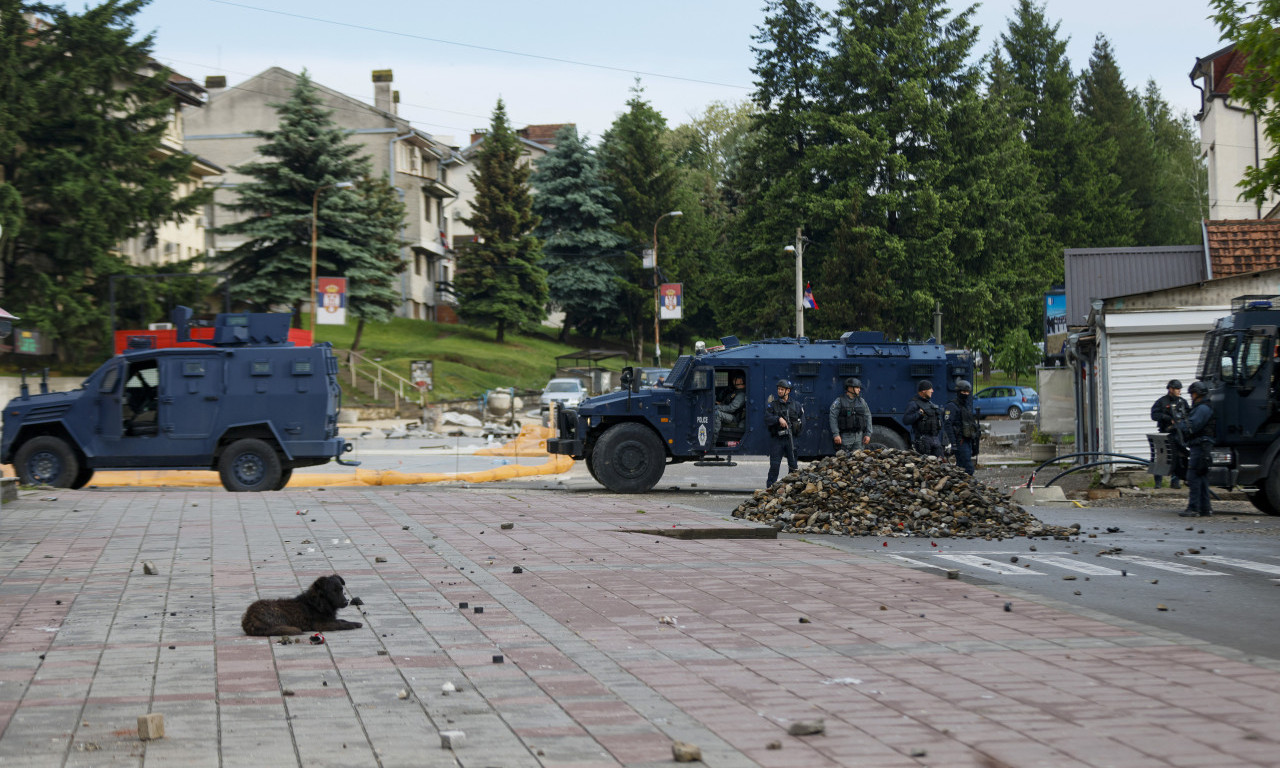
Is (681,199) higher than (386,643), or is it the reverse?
(681,199)

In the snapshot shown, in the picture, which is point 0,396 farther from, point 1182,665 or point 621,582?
Result: point 1182,665

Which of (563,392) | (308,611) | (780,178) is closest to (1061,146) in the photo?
(780,178)

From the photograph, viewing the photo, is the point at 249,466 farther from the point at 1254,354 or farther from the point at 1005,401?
the point at 1005,401

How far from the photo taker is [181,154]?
4544 centimetres

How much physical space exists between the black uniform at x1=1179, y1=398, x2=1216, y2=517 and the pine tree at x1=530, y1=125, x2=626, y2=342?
5936cm

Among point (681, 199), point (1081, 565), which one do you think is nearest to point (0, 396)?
point (1081, 565)

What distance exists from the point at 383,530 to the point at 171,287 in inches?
1343

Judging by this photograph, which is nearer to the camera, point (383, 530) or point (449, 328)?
point (383, 530)

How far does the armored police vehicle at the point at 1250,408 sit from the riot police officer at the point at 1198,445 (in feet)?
0.89

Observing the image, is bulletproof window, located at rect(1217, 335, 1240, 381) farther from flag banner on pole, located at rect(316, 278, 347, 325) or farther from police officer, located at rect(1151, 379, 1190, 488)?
flag banner on pole, located at rect(316, 278, 347, 325)

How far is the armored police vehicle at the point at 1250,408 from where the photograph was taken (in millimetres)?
17484

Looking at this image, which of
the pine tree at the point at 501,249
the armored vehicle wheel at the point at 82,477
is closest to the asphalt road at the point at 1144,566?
the armored vehicle wheel at the point at 82,477

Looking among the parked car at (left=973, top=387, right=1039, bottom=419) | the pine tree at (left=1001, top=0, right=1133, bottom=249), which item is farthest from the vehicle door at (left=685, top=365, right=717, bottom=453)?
the pine tree at (left=1001, top=0, right=1133, bottom=249)

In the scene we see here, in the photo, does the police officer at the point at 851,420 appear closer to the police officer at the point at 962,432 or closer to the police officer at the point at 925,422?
the police officer at the point at 925,422
